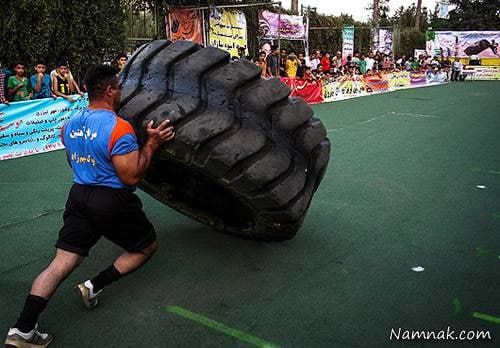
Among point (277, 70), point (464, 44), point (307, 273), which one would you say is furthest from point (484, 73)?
point (307, 273)


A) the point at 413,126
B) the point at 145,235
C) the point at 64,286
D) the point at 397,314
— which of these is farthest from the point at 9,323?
the point at 413,126

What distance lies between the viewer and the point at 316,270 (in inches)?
140

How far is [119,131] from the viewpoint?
2557 mm

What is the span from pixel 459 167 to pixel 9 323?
6.10m

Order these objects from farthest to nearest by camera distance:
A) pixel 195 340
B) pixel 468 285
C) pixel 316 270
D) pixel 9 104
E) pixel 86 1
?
1. pixel 86 1
2. pixel 9 104
3. pixel 316 270
4. pixel 468 285
5. pixel 195 340

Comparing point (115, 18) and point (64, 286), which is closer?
point (64, 286)

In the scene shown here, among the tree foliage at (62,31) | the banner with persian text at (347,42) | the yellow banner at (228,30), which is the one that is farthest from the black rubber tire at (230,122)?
the banner with persian text at (347,42)

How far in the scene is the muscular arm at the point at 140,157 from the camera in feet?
8.51

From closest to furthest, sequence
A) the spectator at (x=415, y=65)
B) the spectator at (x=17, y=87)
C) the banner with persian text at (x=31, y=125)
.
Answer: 1. the banner with persian text at (x=31, y=125)
2. the spectator at (x=17, y=87)
3. the spectator at (x=415, y=65)

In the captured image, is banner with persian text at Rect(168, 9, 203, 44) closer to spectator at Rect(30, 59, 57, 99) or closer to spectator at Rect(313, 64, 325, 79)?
Answer: spectator at Rect(313, 64, 325, 79)

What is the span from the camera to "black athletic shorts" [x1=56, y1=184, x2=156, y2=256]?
2.67 metres

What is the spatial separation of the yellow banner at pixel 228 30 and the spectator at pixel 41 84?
7126mm

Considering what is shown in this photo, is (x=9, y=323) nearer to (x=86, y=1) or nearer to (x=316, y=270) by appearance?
(x=316, y=270)

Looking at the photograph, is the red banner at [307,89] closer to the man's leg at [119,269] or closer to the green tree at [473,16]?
the man's leg at [119,269]
